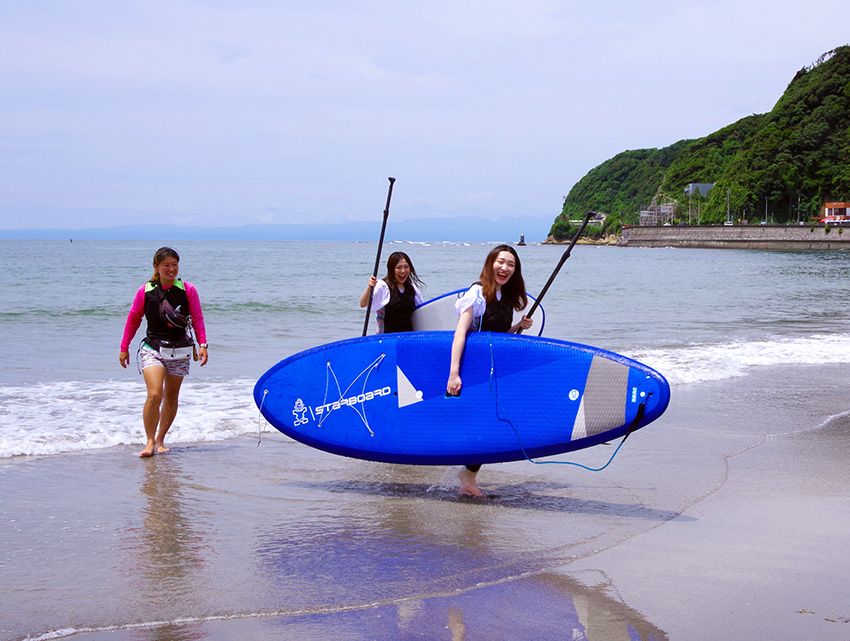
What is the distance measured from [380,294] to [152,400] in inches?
67.3

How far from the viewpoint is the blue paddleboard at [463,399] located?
5008 mm

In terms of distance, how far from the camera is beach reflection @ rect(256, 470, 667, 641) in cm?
334

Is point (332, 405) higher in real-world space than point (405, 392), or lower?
lower

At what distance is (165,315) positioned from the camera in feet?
20.7

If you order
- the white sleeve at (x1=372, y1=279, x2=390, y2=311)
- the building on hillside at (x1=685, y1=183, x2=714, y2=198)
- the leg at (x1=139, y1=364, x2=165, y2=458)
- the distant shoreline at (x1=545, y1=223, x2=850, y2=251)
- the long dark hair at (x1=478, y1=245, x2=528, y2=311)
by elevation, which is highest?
the building on hillside at (x1=685, y1=183, x2=714, y2=198)

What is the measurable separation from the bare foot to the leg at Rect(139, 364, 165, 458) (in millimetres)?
2263

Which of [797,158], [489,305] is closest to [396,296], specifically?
[489,305]

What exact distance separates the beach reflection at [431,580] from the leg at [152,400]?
191 centimetres

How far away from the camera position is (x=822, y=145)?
10488 centimetres

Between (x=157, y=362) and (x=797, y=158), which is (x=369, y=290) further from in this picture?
(x=797, y=158)

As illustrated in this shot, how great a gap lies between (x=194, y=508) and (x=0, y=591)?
4.59ft

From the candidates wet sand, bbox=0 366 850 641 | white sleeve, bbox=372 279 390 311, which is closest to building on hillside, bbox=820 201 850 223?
white sleeve, bbox=372 279 390 311

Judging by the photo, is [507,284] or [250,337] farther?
[250,337]

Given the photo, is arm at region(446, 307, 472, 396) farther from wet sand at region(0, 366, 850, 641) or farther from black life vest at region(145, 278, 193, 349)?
black life vest at region(145, 278, 193, 349)
